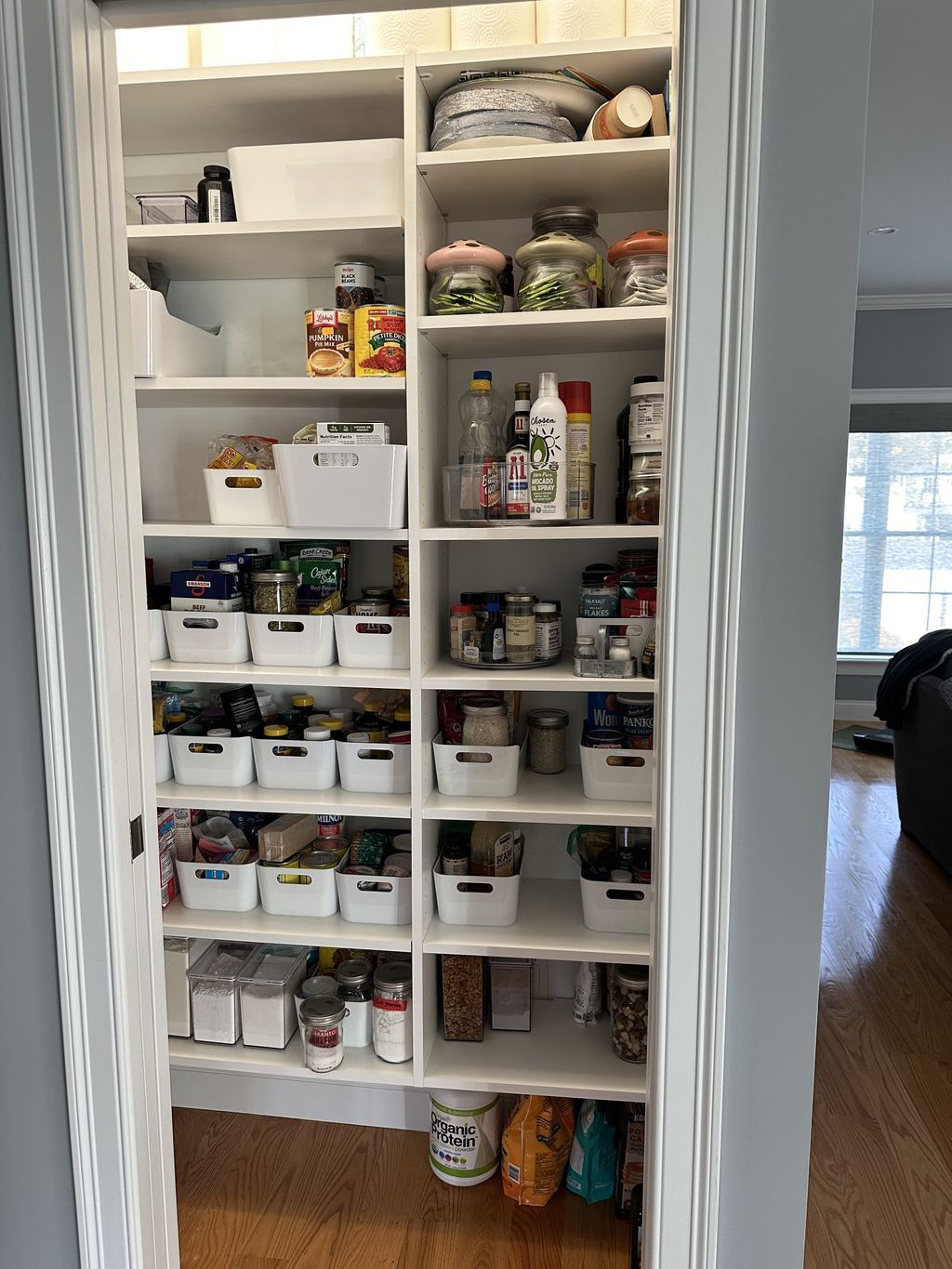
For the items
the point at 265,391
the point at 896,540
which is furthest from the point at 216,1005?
the point at 896,540

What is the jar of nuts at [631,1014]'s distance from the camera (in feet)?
5.95

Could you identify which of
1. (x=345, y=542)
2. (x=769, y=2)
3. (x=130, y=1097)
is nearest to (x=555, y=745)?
(x=345, y=542)

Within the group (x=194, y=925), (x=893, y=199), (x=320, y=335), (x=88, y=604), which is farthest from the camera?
(x=893, y=199)

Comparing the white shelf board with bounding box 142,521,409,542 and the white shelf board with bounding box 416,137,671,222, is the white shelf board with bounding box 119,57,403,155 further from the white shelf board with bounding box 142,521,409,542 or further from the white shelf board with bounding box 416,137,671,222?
the white shelf board with bounding box 142,521,409,542

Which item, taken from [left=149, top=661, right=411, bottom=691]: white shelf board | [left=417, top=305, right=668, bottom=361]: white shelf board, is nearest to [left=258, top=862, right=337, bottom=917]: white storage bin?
[left=149, top=661, right=411, bottom=691]: white shelf board

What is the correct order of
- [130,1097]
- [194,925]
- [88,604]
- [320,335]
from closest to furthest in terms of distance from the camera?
1. [88,604]
2. [130,1097]
3. [320,335]
4. [194,925]

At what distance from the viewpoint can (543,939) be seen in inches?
70.4

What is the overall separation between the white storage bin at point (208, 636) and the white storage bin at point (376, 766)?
0.29 metres

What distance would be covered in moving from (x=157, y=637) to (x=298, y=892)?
603 millimetres

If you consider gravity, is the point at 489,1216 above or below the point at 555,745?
below

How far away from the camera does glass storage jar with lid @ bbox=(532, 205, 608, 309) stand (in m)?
1.69

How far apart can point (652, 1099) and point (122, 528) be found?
3.21 feet

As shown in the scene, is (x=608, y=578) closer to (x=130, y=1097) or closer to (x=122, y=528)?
(x=122, y=528)

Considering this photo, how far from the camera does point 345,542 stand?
198 centimetres
